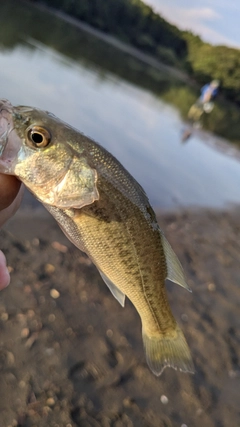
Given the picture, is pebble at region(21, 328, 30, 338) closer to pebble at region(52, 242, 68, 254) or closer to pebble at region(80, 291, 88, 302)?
pebble at region(80, 291, 88, 302)

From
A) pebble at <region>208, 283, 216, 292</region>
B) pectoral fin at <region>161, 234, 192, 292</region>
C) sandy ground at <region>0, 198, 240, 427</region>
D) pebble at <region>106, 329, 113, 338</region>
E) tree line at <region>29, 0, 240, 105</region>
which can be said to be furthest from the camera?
tree line at <region>29, 0, 240, 105</region>

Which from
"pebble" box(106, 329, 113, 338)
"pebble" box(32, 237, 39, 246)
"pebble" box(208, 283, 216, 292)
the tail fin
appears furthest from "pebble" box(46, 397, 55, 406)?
"pebble" box(208, 283, 216, 292)

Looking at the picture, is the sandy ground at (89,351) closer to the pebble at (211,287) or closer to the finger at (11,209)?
the pebble at (211,287)

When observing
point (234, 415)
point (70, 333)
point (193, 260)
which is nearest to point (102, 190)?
point (70, 333)

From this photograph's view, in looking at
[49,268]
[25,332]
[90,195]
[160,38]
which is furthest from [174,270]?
[160,38]

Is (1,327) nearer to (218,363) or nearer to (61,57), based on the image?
(218,363)

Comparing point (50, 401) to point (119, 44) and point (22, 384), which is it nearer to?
point (22, 384)
